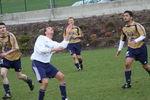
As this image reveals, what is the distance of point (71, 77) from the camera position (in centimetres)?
1517

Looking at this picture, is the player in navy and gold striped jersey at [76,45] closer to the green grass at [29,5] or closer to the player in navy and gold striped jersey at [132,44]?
the player in navy and gold striped jersey at [132,44]

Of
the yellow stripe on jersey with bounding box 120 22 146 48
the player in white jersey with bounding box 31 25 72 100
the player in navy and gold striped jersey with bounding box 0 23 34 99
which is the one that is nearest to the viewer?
the player in white jersey with bounding box 31 25 72 100

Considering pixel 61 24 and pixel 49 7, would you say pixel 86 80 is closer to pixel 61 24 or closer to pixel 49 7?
pixel 61 24

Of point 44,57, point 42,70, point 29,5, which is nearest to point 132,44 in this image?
point 44,57

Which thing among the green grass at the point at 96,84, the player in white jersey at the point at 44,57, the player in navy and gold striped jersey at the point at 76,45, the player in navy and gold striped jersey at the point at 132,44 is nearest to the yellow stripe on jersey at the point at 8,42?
the green grass at the point at 96,84

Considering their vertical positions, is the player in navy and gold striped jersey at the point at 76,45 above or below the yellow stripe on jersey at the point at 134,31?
below

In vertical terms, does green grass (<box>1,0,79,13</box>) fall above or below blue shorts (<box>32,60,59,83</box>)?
above

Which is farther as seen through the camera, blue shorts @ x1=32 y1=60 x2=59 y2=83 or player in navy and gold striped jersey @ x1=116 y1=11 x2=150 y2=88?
player in navy and gold striped jersey @ x1=116 y1=11 x2=150 y2=88

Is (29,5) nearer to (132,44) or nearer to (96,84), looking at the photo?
(96,84)

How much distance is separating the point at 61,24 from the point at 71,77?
49.0ft

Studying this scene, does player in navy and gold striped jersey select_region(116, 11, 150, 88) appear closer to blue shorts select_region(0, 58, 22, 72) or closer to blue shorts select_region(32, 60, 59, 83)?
blue shorts select_region(32, 60, 59, 83)

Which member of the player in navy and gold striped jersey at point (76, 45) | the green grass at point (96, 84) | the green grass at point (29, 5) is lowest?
the green grass at point (96, 84)

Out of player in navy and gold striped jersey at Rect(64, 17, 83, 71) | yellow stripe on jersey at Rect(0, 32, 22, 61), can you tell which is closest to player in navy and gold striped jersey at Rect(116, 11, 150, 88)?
yellow stripe on jersey at Rect(0, 32, 22, 61)

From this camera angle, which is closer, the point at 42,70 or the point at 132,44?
the point at 42,70
